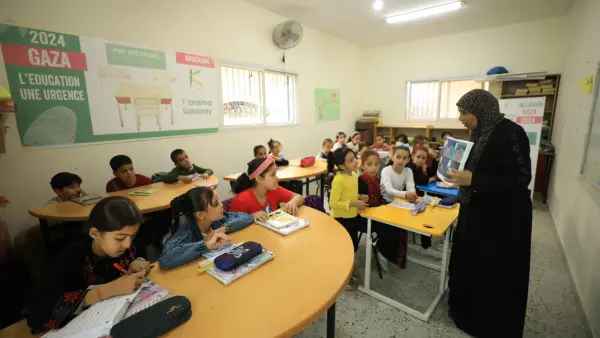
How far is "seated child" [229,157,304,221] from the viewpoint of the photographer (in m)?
2.00

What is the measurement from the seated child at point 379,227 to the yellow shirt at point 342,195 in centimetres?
21

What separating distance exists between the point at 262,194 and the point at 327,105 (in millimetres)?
4755

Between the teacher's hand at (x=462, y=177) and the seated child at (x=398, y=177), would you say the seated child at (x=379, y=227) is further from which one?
the teacher's hand at (x=462, y=177)

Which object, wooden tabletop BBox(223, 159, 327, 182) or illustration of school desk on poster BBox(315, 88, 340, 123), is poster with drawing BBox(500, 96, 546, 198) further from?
illustration of school desk on poster BBox(315, 88, 340, 123)

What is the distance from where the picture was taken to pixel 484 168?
65.3 inches

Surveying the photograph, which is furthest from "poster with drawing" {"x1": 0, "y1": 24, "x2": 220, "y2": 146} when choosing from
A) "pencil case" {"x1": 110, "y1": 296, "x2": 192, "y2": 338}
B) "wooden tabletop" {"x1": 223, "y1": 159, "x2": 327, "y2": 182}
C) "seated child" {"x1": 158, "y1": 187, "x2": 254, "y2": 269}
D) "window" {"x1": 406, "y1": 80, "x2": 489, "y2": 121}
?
"window" {"x1": 406, "y1": 80, "x2": 489, "y2": 121}

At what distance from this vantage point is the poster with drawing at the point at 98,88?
2.62m

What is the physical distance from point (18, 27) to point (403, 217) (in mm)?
3831

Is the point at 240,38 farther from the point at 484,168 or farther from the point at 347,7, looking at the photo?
the point at 484,168

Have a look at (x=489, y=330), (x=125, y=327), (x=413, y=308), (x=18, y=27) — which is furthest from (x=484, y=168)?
(x=18, y=27)

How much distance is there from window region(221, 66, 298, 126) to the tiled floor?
3148mm

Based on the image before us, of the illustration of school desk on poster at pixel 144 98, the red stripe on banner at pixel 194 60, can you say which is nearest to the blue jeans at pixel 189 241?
the illustration of school desk on poster at pixel 144 98

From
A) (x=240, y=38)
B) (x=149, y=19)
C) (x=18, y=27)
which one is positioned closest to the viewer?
(x=18, y=27)

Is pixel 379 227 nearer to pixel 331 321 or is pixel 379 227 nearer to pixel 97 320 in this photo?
pixel 331 321
